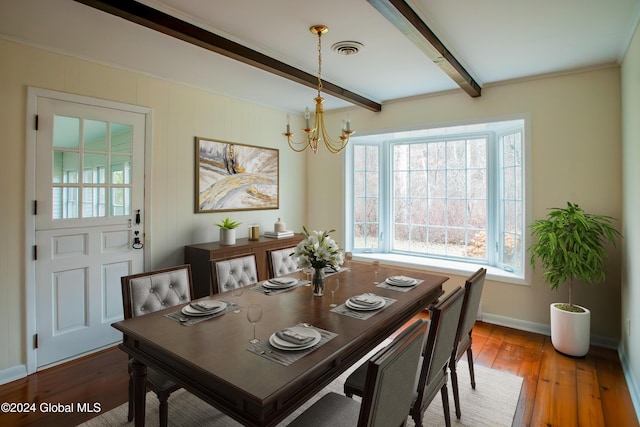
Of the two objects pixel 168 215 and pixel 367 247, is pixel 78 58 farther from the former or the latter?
pixel 367 247

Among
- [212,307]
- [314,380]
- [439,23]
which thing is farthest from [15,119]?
[439,23]

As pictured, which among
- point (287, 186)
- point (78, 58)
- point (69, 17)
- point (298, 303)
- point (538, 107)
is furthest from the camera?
point (287, 186)

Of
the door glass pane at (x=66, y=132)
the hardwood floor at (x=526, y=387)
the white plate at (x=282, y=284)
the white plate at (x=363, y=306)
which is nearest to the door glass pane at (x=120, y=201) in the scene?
the door glass pane at (x=66, y=132)

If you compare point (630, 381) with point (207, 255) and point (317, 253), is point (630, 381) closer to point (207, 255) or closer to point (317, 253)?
point (317, 253)

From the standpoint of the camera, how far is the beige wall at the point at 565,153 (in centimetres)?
317

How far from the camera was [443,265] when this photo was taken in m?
4.25

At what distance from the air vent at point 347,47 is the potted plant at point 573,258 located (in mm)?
2221

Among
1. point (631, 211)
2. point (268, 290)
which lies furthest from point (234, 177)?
point (631, 211)

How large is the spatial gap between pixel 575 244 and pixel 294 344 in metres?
2.71

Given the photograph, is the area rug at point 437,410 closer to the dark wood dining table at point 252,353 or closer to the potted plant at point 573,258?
the dark wood dining table at point 252,353

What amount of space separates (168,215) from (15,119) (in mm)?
1393

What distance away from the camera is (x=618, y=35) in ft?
8.43

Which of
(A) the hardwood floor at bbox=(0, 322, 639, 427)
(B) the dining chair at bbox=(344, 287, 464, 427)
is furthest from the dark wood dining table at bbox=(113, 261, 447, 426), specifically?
(A) the hardwood floor at bbox=(0, 322, 639, 427)

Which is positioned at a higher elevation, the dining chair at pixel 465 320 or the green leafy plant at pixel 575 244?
the green leafy plant at pixel 575 244
